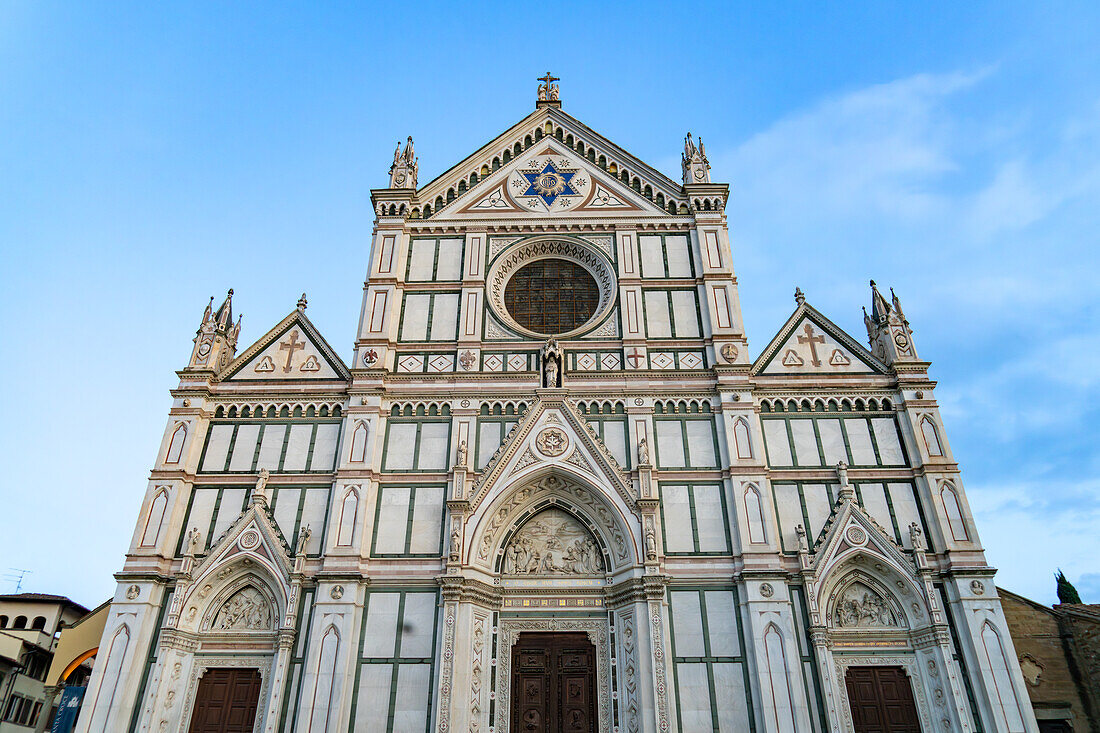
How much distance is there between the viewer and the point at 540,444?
1844 centimetres

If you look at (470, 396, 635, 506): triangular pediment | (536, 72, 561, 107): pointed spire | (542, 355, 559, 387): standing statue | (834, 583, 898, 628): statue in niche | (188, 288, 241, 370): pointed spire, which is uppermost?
(536, 72, 561, 107): pointed spire

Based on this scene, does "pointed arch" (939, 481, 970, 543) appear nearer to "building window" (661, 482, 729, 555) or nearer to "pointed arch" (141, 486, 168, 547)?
"building window" (661, 482, 729, 555)

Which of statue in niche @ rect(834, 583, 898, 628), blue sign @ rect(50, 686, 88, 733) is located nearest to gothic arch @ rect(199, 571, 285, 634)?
A: blue sign @ rect(50, 686, 88, 733)

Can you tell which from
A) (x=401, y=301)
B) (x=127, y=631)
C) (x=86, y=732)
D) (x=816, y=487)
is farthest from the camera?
(x=401, y=301)

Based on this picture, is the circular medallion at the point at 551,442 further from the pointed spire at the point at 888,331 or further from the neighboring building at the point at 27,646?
the neighboring building at the point at 27,646

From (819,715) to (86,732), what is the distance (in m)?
14.8

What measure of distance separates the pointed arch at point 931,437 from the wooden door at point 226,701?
16304mm

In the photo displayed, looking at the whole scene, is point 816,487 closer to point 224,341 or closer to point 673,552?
point 673,552

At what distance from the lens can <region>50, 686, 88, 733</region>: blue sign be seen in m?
16.2

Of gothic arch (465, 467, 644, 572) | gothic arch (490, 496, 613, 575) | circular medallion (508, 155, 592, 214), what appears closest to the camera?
gothic arch (465, 467, 644, 572)

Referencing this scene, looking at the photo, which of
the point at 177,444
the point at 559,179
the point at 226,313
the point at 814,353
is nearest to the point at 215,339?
the point at 226,313

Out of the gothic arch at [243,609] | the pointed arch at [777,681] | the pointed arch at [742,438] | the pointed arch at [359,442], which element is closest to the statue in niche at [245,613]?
the gothic arch at [243,609]

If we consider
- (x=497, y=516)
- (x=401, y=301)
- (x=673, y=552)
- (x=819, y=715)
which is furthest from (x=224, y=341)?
(x=819, y=715)

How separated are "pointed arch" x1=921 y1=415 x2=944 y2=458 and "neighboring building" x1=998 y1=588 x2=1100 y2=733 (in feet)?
12.0
